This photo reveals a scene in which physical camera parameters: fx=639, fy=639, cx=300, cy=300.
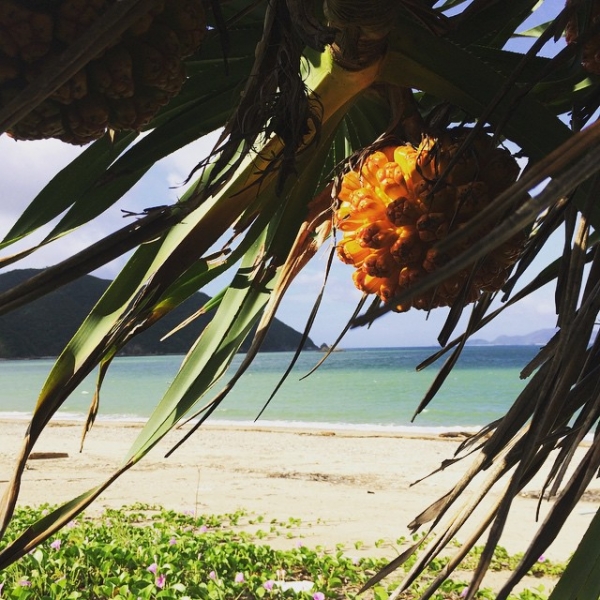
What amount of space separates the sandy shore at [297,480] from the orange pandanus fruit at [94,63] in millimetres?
4221

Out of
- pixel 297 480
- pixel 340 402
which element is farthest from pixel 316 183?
pixel 340 402

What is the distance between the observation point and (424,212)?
1.97 feet

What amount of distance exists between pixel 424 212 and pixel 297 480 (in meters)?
7.79

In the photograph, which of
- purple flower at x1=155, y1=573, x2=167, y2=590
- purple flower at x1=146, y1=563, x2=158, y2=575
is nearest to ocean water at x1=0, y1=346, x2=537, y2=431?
purple flower at x1=146, y1=563, x2=158, y2=575

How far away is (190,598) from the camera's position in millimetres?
2799

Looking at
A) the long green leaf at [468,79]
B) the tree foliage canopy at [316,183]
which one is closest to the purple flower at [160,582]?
the tree foliage canopy at [316,183]

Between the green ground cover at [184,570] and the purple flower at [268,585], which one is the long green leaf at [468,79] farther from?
the purple flower at [268,585]

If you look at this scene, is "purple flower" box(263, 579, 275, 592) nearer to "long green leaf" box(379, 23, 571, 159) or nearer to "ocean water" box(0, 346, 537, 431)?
"long green leaf" box(379, 23, 571, 159)

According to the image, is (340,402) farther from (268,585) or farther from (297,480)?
(268,585)

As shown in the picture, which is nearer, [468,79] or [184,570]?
[468,79]

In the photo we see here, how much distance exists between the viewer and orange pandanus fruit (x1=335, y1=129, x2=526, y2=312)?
0.59 m

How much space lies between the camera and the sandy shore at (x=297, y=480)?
17.7ft

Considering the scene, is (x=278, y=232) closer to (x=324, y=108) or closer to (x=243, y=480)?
(x=324, y=108)

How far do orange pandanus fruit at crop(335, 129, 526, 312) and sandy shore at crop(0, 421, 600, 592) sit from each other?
3.99 meters
